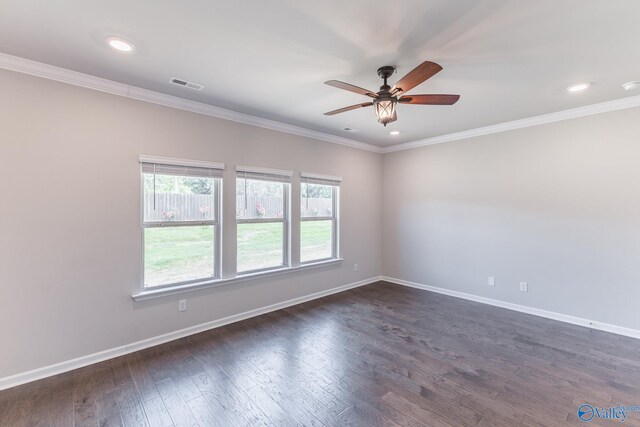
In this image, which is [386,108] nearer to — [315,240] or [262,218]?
[262,218]

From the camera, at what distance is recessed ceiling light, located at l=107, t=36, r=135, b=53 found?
6.81 ft

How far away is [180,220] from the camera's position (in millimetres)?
3254

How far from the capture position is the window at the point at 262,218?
12.4 feet

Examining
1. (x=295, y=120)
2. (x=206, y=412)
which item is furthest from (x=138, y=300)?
(x=295, y=120)

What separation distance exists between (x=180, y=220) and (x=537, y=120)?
4.92 meters

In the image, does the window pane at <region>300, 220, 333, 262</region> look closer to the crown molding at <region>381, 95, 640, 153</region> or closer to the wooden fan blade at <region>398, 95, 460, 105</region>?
the crown molding at <region>381, 95, 640, 153</region>

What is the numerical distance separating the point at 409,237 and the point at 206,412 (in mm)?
4333

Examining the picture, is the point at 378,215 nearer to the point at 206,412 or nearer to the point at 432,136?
the point at 432,136

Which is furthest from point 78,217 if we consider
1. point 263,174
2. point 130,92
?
point 263,174

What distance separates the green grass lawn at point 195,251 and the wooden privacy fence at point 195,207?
14 centimetres

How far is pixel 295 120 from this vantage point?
13.1 feet

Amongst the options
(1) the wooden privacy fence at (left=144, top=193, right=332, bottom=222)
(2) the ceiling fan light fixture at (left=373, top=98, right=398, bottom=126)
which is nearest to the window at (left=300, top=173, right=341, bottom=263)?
(1) the wooden privacy fence at (left=144, top=193, right=332, bottom=222)

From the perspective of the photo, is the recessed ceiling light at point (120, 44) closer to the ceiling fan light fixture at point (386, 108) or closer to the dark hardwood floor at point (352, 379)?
the ceiling fan light fixture at point (386, 108)

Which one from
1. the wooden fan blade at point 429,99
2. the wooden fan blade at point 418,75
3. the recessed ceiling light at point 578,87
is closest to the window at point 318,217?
the wooden fan blade at point 429,99
